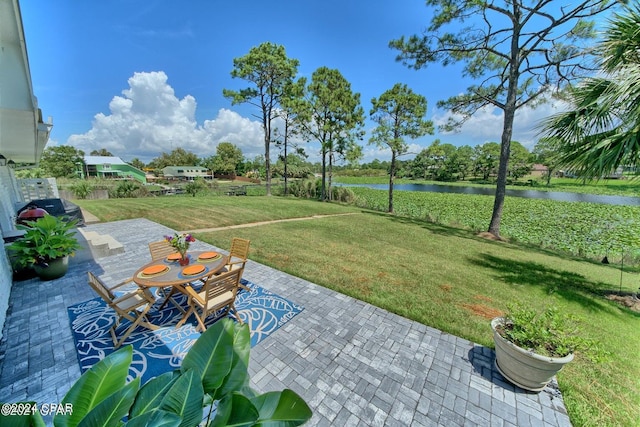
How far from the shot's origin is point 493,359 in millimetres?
2775

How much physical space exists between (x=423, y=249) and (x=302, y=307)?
503 cm

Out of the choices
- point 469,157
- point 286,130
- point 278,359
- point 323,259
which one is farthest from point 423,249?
point 469,157

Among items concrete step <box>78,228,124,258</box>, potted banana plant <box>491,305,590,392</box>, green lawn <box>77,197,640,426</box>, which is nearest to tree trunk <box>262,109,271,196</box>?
green lawn <box>77,197,640,426</box>

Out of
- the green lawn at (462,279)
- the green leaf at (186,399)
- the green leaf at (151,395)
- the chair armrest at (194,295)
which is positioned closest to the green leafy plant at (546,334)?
the green lawn at (462,279)

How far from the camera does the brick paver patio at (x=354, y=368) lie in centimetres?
212

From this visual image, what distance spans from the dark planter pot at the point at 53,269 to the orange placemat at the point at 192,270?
3.30 m

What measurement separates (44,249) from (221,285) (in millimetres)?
4067

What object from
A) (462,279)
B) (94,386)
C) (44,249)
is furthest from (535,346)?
(44,249)

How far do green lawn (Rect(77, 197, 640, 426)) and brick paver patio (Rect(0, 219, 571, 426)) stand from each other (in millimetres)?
424

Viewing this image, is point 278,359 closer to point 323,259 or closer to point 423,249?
point 323,259

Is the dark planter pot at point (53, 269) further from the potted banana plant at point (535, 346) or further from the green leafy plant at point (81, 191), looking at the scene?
the green leafy plant at point (81, 191)

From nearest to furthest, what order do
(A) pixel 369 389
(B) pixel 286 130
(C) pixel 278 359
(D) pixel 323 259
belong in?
(A) pixel 369 389, (C) pixel 278 359, (D) pixel 323 259, (B) pixel 286 130

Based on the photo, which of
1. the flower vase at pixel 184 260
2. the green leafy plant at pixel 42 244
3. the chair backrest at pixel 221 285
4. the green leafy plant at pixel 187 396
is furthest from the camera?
the green leafy plant at pixel 42 244

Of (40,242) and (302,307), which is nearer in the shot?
(302,307)
